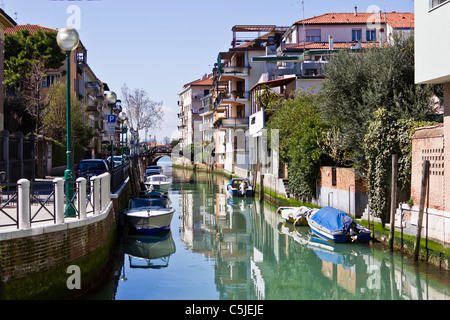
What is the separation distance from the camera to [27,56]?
148 feet

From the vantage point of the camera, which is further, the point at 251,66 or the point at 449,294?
the point at 251,66

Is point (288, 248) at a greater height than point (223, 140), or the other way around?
point (223, 140)

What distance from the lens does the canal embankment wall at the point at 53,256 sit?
9969 millimetres

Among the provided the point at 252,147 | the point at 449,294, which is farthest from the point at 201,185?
the point at 449,294

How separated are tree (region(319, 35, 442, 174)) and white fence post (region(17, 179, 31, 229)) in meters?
13.7

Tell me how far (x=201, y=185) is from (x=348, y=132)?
3147 cm

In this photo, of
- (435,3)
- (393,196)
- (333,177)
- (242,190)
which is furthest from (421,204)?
(242,190)

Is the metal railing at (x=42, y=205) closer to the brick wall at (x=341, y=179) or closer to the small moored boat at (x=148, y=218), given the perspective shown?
the small moored boat at (x=148, y=218)

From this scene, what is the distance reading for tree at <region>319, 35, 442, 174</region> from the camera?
21.0 metres

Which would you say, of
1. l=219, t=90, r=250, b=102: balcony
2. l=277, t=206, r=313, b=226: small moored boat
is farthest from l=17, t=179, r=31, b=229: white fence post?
l=219, t=90, r=250, b=102: balcony

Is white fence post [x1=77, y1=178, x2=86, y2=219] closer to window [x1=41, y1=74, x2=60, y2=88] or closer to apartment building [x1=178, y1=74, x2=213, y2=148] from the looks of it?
window [x1=41, y1=74, x2=60, y2=88]

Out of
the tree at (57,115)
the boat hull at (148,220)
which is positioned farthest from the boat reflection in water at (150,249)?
the tree at (57,115)

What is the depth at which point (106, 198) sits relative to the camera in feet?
56.6

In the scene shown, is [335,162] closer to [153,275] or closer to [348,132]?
[348,132]
